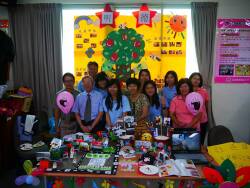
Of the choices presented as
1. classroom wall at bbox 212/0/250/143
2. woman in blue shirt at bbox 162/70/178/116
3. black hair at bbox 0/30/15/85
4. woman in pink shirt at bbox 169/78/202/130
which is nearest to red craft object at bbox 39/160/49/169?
woman in pink shirt at bbox 169/78/202/130

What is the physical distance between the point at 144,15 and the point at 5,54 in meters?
2.19

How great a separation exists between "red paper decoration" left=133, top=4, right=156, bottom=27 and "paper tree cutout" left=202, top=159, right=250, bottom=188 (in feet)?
9.15

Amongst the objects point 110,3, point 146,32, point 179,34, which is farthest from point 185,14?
point 110,3

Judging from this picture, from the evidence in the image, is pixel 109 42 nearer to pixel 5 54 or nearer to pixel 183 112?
pixel 5 54

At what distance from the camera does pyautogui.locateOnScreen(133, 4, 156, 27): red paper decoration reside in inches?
153

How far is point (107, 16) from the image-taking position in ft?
12.8

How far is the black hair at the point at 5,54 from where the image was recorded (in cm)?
355

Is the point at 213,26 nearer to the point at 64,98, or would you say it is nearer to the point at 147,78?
the point at 147,78

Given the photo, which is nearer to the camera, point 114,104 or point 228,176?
point 228,176

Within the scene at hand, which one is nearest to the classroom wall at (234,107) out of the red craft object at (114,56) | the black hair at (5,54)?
the red craft object at (114,56)

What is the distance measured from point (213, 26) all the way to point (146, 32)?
104 cm

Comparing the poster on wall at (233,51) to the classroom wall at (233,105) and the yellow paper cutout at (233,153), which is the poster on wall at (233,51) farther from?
the yellow paper cutout at (233,153)

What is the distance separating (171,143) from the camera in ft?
7.11

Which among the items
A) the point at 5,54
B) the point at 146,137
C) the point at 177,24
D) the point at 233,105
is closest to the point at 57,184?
the point at 146,137
